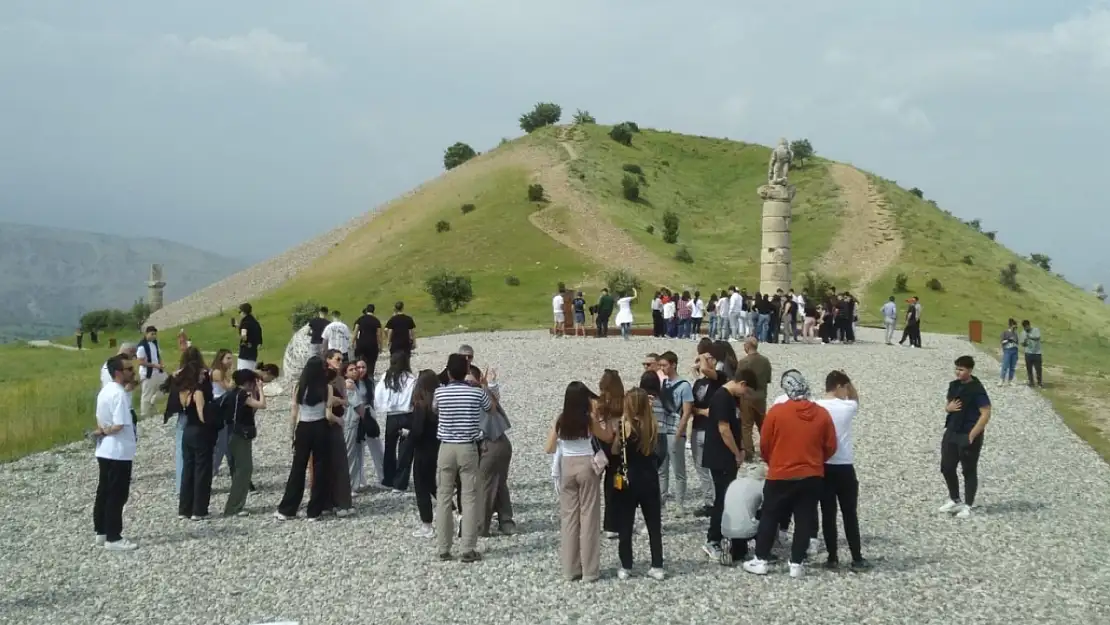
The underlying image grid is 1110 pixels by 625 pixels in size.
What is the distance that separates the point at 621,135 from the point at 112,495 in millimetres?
85054

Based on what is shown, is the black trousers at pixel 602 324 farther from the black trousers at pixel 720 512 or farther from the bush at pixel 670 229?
the bush at pixel 670 229

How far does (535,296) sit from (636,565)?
128ft

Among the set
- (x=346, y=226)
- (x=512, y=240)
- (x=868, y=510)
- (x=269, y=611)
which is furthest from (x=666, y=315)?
(x=346, y=226)

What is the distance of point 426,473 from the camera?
1027cm

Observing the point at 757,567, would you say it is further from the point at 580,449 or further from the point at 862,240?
the point at 862,240

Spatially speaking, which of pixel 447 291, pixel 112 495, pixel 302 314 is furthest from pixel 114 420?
pixel 447 291

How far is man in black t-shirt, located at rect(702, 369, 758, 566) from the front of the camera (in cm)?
943

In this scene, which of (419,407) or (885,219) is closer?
(419,407)

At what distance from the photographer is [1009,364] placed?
23.9m

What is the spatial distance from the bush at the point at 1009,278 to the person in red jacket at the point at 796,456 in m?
55.1

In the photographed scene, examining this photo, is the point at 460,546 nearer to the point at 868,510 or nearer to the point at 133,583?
the point at 133,583

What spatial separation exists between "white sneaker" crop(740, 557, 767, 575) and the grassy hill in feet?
67.8

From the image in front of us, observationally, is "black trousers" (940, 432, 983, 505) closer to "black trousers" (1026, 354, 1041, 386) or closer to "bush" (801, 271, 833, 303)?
"black trousers" (1026, 354, 1041, 386)

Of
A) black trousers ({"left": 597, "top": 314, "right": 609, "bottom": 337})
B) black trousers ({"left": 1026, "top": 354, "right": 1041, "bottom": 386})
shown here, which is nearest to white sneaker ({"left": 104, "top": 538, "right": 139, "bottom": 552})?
black trousers ({"left": 1026, "top": 354, "right": 1041, "bottom": 386})
